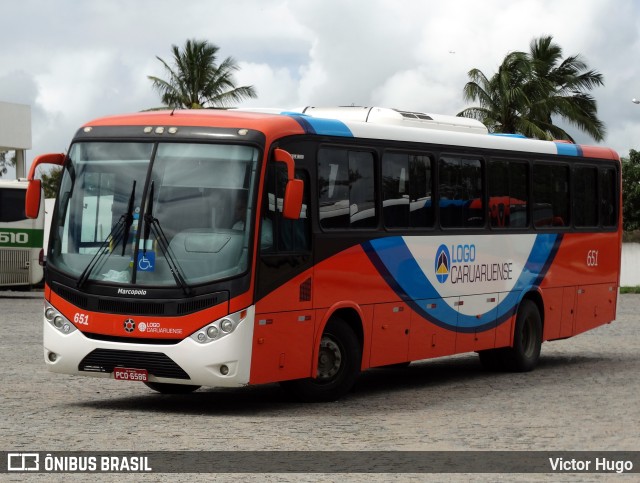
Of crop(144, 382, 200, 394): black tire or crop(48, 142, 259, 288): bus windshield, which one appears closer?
crop(48, 142, 259, 288): bus windshield

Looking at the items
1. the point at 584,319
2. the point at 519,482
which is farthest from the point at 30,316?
the point at 519,482

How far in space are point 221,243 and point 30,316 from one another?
1723cm

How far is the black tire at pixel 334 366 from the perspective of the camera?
14281 millimetres

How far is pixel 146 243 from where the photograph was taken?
1322 centimetres

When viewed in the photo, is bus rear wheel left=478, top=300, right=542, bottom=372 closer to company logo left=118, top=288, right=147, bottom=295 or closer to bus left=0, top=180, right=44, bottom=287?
company logo left=118, top=288, right=147, bottom=295

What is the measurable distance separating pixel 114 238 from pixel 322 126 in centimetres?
251

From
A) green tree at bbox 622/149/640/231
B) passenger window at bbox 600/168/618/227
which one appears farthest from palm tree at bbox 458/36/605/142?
passenger window at bbox 600/168/618/227

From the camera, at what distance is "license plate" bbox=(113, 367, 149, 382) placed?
13.0m

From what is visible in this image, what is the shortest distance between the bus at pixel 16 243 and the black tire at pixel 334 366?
2346 cm

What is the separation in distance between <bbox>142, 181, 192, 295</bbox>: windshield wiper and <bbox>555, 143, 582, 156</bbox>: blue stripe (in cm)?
822

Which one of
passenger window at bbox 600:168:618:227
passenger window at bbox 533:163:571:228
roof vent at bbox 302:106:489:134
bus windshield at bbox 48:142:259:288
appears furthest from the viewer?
passenger window at bbox 600:168:618:227

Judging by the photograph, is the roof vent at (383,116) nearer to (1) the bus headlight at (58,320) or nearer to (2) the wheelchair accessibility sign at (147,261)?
(2) the wheelchair accessibility sign at (147,261)

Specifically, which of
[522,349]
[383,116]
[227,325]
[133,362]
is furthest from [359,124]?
[522,349]

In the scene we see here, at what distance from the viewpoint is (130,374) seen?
1306 cm
